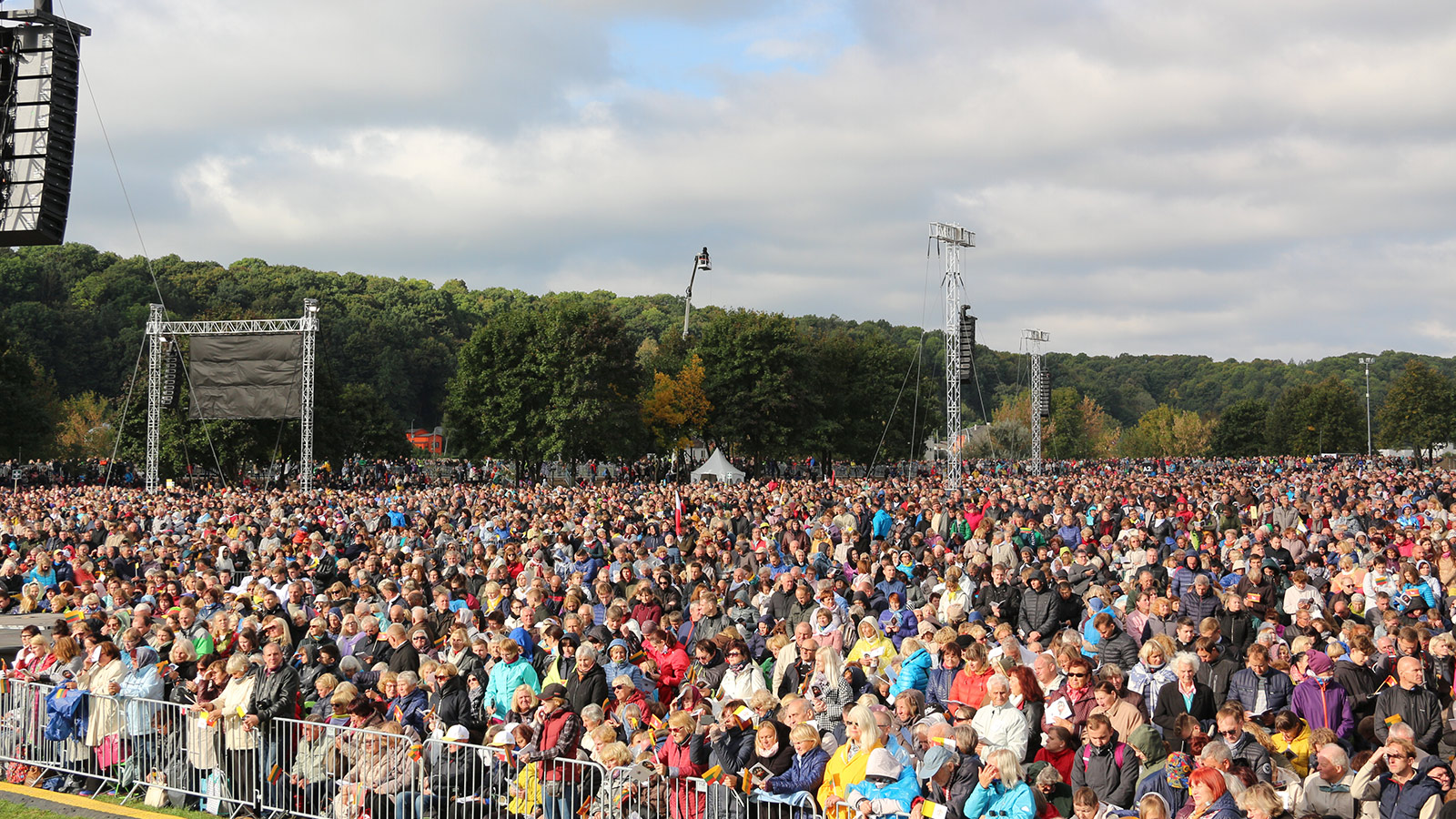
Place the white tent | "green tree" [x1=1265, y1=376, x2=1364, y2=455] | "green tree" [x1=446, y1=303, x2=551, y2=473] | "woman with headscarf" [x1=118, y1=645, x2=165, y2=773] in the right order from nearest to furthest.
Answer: "woman with headscarf" [x1=118, y1=645, x2=165, y2=773] → the white tent → "green tree" [x1=446, y1=303, x2=551, y2=473] → "green tree" [x1=1265, y1=376, x2=1364, y2=455]

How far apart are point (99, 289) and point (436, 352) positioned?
2605 cm

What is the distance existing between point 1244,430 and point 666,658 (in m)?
94.9

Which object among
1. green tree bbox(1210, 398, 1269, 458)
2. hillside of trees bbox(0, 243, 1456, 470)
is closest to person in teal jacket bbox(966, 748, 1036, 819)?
hillside of trees bbox(0, 243, 1456, 470)

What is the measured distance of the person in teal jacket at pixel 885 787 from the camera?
5.75 metres

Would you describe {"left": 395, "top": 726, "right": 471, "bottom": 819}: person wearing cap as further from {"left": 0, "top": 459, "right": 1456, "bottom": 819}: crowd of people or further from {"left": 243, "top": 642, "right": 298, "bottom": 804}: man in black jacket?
{"left": 243, "top": 642, "right": 298, "bottom": 804}: man in black jacket

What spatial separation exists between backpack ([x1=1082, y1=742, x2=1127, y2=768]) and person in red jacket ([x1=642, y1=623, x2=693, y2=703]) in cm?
321

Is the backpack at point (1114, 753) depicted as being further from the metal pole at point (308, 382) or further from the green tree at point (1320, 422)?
the green tree at point (1320, 422)

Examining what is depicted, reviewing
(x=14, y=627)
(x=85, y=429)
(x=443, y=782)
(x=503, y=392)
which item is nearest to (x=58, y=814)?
(x=443, y=782)

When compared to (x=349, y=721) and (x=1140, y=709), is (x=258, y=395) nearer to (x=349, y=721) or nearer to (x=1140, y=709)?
(x=349, y=721)

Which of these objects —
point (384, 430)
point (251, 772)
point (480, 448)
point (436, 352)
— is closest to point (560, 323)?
point (480, 448)

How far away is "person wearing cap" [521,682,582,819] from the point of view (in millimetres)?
6586

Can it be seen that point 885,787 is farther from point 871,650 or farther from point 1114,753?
point 871,650

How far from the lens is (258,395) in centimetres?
3291

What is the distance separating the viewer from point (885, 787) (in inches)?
229
